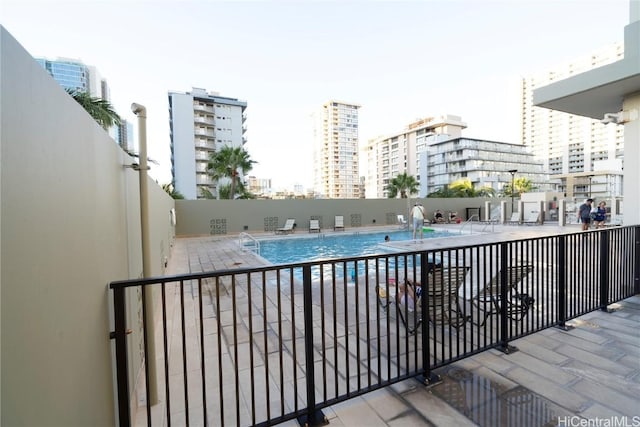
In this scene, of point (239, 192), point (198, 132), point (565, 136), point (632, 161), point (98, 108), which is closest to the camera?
point (632, 161)

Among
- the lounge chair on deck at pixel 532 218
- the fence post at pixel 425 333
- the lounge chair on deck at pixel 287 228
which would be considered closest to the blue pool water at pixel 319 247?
the lounge chair on deck at pixel 287 228

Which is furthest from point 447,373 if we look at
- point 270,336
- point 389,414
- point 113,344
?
point 113,344

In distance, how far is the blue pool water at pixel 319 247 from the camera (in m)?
10.7

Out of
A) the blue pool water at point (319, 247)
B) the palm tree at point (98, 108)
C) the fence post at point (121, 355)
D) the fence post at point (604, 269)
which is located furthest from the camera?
the blue pool water at point (319, 247)

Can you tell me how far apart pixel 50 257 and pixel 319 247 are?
11744mm

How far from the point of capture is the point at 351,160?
294 feet

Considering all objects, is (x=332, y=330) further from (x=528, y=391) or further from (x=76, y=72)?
(x=76, y=72)

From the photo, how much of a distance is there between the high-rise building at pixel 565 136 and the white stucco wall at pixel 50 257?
7126 cm

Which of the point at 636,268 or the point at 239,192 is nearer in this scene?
the point at 636,268

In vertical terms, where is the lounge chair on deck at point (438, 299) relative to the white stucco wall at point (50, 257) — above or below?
below

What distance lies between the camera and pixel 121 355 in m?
1.59

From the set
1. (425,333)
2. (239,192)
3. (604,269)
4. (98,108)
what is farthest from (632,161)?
(239,192)

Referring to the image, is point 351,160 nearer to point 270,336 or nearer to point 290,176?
point 290,176

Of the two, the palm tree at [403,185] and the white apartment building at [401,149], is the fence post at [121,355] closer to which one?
the palm tree at [403,185]
